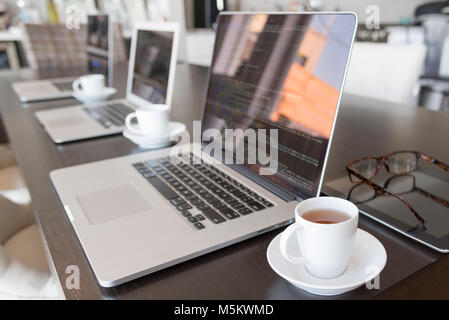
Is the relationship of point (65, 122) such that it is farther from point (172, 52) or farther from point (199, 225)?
point (199, 225)

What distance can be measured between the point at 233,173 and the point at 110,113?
2.03 feet

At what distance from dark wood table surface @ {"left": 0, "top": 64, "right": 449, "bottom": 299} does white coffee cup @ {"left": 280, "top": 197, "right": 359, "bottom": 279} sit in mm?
30

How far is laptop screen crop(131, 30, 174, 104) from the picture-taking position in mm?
983

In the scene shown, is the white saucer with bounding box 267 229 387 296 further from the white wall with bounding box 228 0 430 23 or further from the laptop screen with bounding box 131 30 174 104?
the white wall with bounding box 228 0 430 23

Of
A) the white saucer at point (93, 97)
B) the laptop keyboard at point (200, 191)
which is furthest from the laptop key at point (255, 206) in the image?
the white saucer at point (93, 97)

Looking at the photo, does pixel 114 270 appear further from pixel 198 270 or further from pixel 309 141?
pixel 309 141

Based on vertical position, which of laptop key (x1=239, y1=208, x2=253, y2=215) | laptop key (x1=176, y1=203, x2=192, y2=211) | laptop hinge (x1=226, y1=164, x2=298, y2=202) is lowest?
laptop key (x1=176, y1=203, x2=192, y2=211)

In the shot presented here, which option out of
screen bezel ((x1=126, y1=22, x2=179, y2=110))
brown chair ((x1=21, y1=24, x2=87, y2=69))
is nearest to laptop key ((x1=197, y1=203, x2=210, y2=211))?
screen bezel ((x1=126, y1=22, x2=179, y2=110))

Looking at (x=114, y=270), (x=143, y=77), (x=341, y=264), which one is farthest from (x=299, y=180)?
(x=143, y=77)

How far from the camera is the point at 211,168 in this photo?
0.67 m

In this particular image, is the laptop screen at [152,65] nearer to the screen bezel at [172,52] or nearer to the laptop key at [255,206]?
the screen bezel at [172,52]

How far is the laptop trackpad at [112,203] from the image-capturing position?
1.75 feet

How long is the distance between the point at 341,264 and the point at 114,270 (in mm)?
246

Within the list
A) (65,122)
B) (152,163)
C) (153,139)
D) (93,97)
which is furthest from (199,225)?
(93,97)
